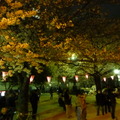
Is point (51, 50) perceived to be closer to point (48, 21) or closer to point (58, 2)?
point (48, 21)

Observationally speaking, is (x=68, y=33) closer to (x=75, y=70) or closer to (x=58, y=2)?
(x=58, y=2)

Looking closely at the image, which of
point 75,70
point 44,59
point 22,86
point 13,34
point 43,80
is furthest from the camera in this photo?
point 43,80

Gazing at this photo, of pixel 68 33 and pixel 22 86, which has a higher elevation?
pixel 68 33

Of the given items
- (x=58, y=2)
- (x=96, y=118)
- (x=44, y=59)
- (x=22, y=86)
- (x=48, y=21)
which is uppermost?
(x=58, y=2)

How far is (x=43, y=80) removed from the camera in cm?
3416

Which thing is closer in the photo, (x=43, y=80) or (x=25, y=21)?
(x=25, y=21)

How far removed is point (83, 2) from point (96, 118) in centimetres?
771

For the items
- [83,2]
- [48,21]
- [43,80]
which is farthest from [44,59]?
[43,80]

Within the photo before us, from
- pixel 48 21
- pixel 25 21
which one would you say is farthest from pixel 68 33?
pixel 25 21

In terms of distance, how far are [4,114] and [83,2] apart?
7.70 m

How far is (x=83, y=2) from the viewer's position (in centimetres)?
1466

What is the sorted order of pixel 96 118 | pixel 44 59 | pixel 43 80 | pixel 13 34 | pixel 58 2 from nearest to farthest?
pixel 13 34 < pixel 44 59 < pixel 58 2 < pixel 96 118 < pixel 43 80

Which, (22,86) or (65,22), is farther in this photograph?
(22,86)

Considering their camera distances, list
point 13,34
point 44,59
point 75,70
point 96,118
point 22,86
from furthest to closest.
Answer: point 75,70
point 96,118
point 22,86
point 44,59
point 13,34
